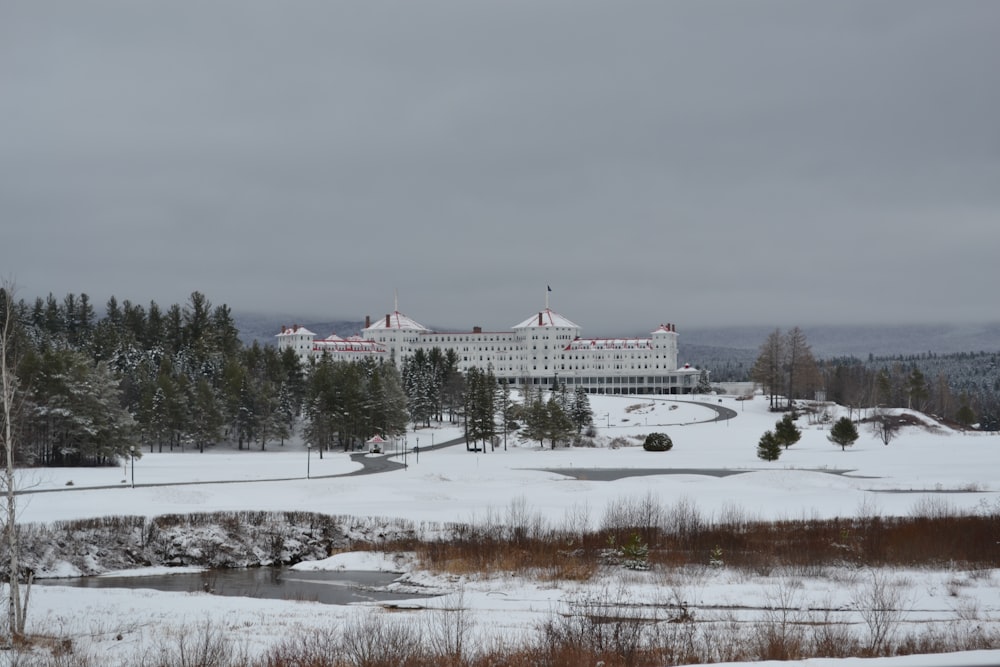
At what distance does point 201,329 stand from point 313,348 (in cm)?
6905

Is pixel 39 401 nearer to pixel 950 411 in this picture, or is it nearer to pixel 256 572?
pixel 256 572

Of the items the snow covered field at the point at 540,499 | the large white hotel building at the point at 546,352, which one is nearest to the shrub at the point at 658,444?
the snow covered field at the point at 540,499

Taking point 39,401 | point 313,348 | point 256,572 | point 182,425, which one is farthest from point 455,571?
point 313,348

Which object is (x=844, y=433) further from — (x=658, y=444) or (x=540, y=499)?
(x=540, y=499)

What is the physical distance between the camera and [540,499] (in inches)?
1837

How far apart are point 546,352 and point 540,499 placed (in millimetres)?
144662

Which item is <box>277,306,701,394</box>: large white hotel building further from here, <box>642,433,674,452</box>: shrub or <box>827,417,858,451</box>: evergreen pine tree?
<box>827,417,858,451</box>: evergreen pine tree

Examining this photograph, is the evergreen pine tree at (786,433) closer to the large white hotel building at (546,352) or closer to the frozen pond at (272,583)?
the frozen pond at (272,583)

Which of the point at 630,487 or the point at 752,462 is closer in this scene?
the point at 630,487

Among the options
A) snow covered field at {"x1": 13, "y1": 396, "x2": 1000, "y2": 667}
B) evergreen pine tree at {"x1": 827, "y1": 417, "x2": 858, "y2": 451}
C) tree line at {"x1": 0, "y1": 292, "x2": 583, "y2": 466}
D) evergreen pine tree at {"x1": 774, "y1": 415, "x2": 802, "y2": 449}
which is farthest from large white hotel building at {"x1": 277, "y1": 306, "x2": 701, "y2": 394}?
evergreen pine tree at {"x1": 774, "y1": 415, "x2": 802, "y2": 449}

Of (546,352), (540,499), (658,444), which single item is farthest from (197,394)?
(546,352)

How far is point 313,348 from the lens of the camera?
18938cm

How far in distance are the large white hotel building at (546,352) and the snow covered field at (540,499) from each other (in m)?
77.5

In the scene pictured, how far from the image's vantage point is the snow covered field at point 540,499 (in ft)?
72.5
